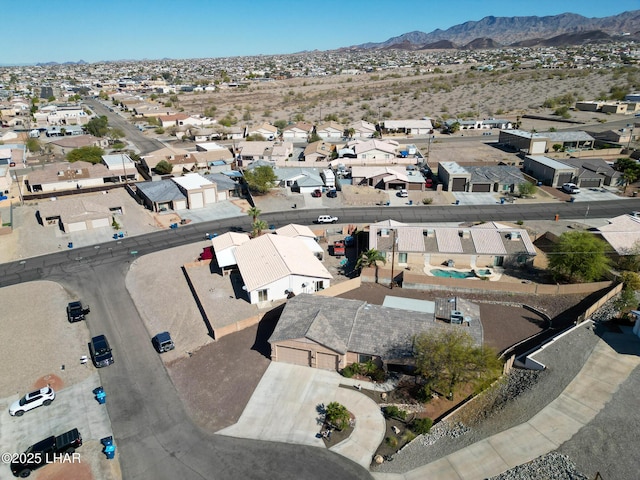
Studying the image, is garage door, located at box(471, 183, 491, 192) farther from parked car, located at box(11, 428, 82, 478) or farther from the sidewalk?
parked car, located at box(11, 428, 82, 478)

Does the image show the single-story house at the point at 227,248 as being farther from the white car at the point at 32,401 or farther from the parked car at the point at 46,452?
the parked car at the point at 46,452

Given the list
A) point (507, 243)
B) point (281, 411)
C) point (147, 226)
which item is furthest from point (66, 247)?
point (507, 243)

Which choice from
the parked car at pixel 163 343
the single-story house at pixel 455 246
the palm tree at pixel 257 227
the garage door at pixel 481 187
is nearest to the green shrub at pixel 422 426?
the parked car at pixel 163 343

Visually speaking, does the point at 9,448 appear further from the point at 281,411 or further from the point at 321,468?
the point at 321,468

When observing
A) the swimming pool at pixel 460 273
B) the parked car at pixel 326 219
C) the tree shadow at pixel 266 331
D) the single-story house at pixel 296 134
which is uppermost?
the single-story house at pixel 296 134

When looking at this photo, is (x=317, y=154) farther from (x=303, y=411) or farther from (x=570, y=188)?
(x=303, y=411)
